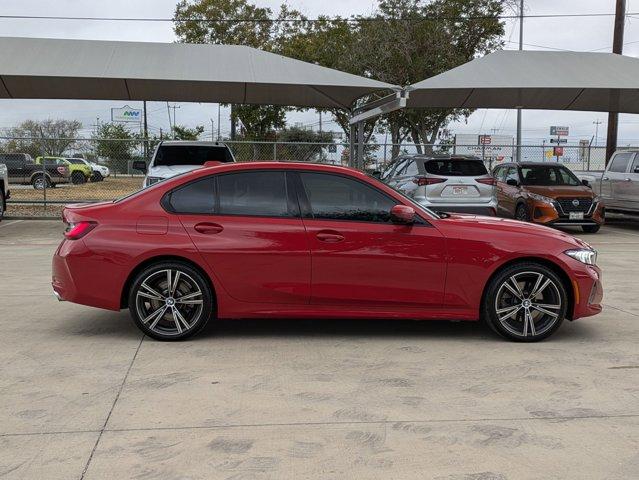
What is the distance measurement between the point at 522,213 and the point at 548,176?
4.04ft

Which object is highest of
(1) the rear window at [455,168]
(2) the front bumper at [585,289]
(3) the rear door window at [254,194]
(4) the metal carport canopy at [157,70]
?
(4) the metal carport canopy at [157,70]

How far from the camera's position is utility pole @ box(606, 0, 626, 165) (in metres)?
20.6

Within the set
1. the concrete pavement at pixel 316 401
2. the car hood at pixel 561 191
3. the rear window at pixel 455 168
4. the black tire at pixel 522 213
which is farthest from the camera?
the black tire at pixel 522 213

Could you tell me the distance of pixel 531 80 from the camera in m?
15.8

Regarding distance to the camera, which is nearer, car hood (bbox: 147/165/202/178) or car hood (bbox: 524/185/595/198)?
car hood (bbox: 147/165/202/178)

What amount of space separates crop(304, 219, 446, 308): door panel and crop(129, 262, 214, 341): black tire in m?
0.99

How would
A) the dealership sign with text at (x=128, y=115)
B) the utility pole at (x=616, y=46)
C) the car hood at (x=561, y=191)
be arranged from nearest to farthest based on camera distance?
the car hood at (x=561, y=191) → the utility pole at (x=616, y=46) → the dealership sign with text at (x=128, y=115)

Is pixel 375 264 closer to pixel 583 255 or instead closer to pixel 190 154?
pixel 583 255

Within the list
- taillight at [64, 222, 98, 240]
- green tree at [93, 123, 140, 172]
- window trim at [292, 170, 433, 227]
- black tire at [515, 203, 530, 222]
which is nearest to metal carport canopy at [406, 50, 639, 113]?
black tire at [515, 203, 530, 222]

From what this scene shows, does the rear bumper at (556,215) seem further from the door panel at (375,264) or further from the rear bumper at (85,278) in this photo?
the rear bumper at (85,278)

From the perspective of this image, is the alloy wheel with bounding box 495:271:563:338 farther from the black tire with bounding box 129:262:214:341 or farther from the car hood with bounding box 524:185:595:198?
the car hood with bounding box 524:185:595:198

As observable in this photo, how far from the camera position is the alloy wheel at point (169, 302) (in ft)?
18.3

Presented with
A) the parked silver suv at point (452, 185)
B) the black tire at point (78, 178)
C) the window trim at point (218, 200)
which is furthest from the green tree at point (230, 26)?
the window trim at point (218, 200)

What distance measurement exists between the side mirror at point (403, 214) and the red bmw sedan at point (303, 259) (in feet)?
0.04
